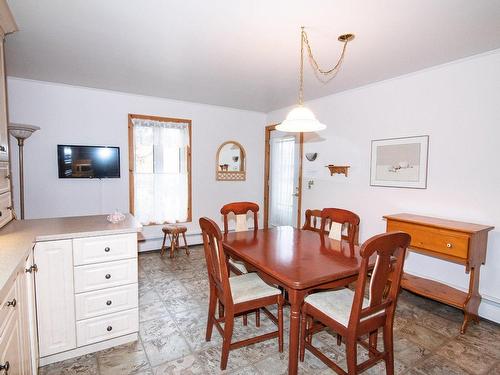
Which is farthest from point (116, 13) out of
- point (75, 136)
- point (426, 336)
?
point (426, 336)

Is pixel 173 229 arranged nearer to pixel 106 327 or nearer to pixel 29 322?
pixel 106 327

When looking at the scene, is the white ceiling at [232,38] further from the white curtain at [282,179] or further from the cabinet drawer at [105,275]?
the cabinet drawer at [105,275]

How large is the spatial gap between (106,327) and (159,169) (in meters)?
2.79

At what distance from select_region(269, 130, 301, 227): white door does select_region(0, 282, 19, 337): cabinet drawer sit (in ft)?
13.1

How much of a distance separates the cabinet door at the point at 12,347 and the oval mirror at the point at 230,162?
3831 mm

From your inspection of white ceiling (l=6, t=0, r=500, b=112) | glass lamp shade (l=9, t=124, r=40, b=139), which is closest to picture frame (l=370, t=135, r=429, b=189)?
white ceiling (l=6, t=0, r=500, b=112)

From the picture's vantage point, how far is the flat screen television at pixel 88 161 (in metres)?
3.76

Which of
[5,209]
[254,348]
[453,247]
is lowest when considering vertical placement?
[254,348]

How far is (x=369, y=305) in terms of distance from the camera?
165cm

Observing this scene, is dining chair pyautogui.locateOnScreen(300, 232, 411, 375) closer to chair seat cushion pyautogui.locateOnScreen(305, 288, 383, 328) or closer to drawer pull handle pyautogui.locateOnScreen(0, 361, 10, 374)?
chair seat cushion pyautogui.locateOnScreen(305, 288, 383, 328)

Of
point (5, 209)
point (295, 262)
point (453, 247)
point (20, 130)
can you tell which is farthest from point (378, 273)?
point (20, 130)

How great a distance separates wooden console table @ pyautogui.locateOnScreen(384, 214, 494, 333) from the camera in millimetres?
2342

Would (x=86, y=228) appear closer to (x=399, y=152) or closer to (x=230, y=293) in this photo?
(x=230, y=293)

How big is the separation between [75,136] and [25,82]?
833mm
